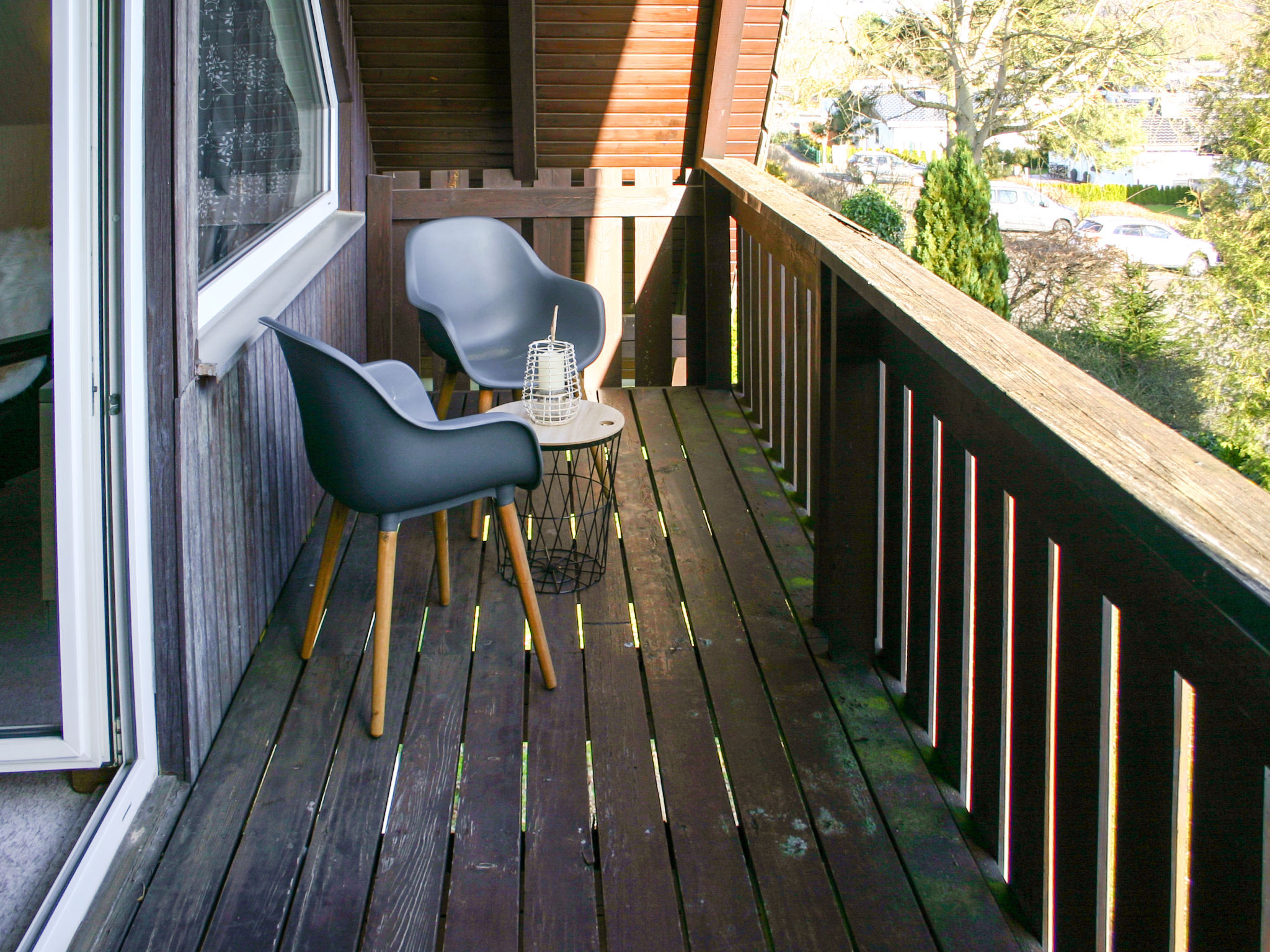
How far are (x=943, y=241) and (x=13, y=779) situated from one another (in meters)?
12.2

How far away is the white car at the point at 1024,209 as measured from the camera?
2097cm

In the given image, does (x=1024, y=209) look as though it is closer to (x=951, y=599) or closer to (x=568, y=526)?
(x=568, y=526)

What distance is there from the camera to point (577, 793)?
6.70 feet

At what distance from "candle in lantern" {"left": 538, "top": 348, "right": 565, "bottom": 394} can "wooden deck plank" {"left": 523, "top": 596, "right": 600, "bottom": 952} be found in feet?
2.06

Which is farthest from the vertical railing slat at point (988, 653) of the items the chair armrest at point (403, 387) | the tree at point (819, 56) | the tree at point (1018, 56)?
the tree at point (819, 56)

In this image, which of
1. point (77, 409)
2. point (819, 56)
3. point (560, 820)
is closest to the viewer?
point (77, 409)

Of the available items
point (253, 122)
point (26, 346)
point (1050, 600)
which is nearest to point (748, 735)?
point (1050, 600)

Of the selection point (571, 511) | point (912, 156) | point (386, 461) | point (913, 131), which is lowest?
point (571, 511)

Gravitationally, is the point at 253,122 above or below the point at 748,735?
above

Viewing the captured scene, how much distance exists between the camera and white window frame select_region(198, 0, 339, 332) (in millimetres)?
2613

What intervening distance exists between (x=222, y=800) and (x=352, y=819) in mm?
253

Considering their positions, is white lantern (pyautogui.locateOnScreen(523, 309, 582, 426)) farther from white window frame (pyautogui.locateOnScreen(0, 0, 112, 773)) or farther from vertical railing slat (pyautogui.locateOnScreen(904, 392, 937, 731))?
white window frame (pyautogui.locateOnScreen(0, 0, 112, 773))

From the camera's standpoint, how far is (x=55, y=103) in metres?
1.66

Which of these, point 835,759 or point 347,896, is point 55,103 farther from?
point 835,759
